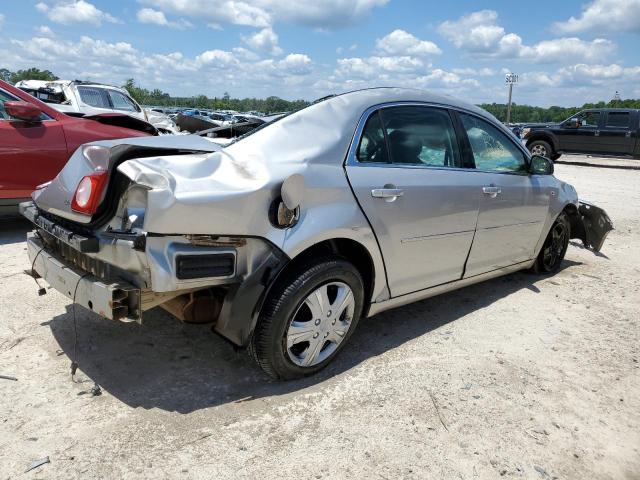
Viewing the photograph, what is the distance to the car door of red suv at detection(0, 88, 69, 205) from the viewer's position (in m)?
4.98

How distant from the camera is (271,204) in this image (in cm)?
251

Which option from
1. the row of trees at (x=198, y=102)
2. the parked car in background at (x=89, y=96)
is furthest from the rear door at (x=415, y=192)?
the row of trees at (x=198, y=102)

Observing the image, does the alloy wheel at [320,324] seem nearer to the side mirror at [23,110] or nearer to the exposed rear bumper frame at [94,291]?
the exposed rear bumper frame at [94,291]

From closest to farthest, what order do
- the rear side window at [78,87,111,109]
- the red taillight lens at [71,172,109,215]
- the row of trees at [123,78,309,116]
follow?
the red taillight lens at [71,172,109,215] < the rear side window at [78,87,111,109] < the row of trees at [123,78,309,116]

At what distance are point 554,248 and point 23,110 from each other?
17.3ft

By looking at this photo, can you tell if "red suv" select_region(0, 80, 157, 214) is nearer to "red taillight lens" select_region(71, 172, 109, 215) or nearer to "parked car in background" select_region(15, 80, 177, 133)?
"red taillight lens" select_region(71, 172, 109, 215)

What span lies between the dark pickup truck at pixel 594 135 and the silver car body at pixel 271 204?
15.8 metres

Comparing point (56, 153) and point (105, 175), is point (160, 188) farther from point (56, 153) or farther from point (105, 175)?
point (56, 153)

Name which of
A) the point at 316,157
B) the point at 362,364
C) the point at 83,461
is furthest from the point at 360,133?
the point at 83,461

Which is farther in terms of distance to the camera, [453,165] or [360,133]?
[453,165]

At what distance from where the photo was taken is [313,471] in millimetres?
2221

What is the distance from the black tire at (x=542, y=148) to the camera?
59.0 feet

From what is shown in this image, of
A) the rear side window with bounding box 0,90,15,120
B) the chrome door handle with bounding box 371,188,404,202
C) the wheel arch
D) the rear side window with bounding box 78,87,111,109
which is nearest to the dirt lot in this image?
the wheel arch

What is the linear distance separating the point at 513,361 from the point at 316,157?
6.00 feet
